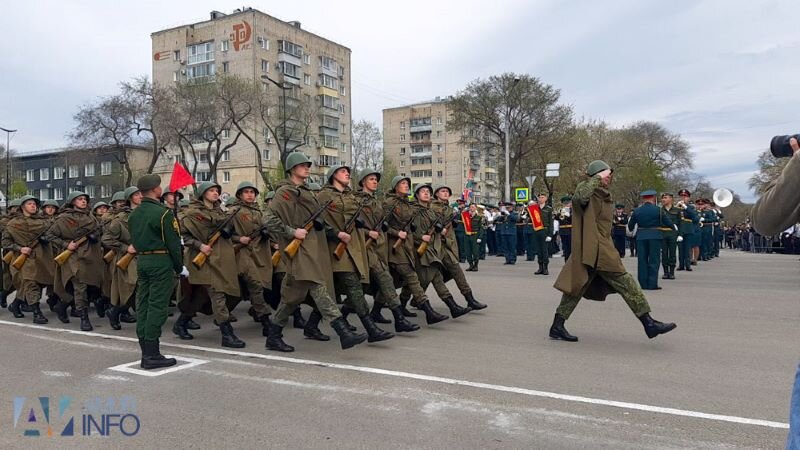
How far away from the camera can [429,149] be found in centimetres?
9812

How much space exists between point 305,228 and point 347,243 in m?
0.55

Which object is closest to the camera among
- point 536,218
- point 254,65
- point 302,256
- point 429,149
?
point 302,256

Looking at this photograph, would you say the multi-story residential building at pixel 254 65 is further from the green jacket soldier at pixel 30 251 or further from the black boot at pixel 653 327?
the black boot at pixel 653 327

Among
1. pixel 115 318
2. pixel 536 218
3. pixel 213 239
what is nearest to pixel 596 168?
pixel 213 239

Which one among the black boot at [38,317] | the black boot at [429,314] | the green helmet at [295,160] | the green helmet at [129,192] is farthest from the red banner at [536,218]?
the black boot at [38,317]

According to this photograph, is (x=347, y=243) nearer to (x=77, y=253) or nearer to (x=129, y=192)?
(x=129, y=192)

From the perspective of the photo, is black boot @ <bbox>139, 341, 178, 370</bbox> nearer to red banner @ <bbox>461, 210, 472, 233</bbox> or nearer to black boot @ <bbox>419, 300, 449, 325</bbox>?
black boot @ <bbox>419, 300, 449, 325</bbox>

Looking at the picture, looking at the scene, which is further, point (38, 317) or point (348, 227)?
point (38, 317)

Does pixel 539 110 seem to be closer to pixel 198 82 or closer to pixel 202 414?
pixel 198 82

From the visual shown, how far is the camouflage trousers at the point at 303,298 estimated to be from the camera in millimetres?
6639

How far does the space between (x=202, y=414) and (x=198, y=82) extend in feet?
135

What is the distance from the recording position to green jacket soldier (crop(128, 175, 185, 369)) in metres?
6.35

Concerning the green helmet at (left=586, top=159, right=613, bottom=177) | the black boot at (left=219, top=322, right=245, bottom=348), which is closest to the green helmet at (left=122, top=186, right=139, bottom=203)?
the black boot at (left=219, top=322, right=245, bottom=348)

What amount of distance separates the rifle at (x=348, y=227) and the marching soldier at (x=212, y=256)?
149 centimetres
